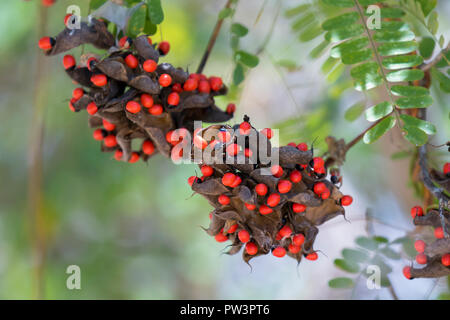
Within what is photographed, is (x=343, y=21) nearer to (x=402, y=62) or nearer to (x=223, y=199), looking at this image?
(x=402, y=62)

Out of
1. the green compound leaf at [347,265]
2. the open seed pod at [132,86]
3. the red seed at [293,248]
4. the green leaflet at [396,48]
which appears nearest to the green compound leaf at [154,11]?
the open seed pod at [132,86]

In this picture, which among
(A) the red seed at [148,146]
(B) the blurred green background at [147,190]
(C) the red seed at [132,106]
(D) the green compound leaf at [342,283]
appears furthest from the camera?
(B) the blurred green background at [147,190]

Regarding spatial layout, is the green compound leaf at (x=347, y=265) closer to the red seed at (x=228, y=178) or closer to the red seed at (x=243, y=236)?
the red seed at (x=243, y=236)

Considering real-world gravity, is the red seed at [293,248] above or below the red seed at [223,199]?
below

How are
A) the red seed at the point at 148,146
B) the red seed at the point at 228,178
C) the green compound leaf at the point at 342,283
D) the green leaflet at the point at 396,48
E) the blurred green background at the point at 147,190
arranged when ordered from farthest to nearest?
the blurred green background at the point at 147,190 < the green compound leaf at the point at 342,283 < the red seed at the point at 148,146 < the green leaflet at the point at 396,48 < the red seed at the point at 228,178

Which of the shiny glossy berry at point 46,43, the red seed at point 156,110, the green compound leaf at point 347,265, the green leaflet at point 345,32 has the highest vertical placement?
the green leaflet at point 345,32
